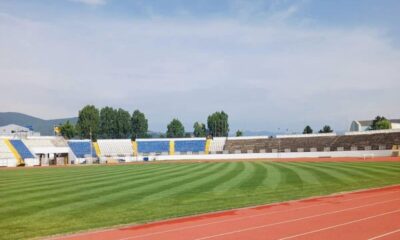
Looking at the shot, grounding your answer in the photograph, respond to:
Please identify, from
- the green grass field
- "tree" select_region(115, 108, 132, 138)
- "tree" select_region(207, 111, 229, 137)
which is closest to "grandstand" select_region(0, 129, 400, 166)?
Answer: "tree" select_region(115, 108, 132, 138)

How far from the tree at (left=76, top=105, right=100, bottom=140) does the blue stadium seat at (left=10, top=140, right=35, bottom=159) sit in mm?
44273

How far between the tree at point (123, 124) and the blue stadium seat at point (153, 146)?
3493 centimetres

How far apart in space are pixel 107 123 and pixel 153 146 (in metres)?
39.4

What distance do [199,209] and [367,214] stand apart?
6.74 m

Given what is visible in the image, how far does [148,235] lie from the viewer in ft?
44.7

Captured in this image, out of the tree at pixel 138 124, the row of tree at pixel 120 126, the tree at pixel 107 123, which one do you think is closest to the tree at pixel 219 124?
the row of tree at pixel 120 126

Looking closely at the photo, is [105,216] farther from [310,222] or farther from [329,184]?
[329,184]

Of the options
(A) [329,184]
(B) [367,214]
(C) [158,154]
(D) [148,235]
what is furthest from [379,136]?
(D) [148,235]

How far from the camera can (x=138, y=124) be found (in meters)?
139

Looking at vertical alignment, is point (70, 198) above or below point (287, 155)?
above

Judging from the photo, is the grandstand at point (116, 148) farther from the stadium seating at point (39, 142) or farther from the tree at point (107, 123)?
the tree at point (107, 123)

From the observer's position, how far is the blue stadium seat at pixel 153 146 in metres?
99.6

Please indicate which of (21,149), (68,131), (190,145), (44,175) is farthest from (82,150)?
(44,175)

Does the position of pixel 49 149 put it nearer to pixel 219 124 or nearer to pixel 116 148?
pixel 116 148
